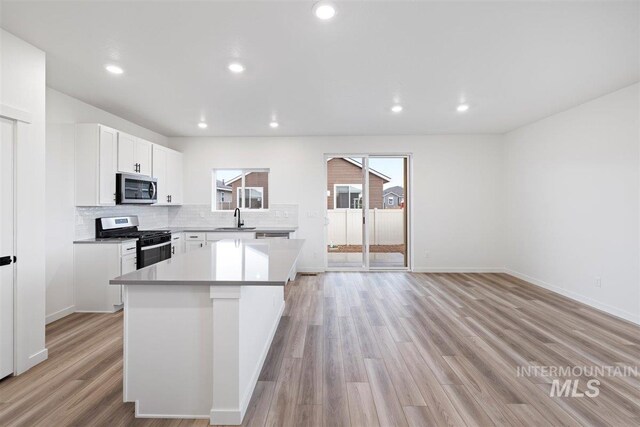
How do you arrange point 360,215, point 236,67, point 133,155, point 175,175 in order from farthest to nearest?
1. point 360,215
2. point 175,175
3. point 133,155
4. point 236,67

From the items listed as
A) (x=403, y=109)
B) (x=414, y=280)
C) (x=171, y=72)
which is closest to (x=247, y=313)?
(x=171, y=72)

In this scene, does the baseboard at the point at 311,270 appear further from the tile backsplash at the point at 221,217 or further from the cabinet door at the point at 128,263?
the cabinet door at the point at 128,263

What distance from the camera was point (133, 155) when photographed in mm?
4039

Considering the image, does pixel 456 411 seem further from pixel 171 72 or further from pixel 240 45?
pixel 171 72

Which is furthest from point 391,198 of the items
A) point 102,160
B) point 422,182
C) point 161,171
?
point 102,160

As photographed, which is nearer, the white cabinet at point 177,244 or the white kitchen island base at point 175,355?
the white kitchen island base at point 175,355

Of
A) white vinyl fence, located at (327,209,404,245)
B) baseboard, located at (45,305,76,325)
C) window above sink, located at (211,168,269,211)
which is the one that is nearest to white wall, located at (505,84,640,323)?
white vinyl fence, located at (327,209,404,245)

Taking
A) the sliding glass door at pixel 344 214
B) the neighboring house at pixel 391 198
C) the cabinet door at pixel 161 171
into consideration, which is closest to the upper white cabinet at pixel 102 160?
the cabinet door at pixel 161 171

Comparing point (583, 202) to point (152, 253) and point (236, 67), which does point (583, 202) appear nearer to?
point (236, 67)

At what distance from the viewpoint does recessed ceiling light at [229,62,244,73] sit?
2645 millimetres

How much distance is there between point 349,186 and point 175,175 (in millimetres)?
3656

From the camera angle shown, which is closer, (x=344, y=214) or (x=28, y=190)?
(x=28, y=190)

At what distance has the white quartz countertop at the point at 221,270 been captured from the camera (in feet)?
5.06

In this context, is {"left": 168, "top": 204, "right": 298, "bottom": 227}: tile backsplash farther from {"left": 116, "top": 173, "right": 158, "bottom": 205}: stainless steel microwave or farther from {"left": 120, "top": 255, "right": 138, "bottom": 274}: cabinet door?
{"left": 120, "top": 255, "right": 138, "bottom": 274}: cabinet door
